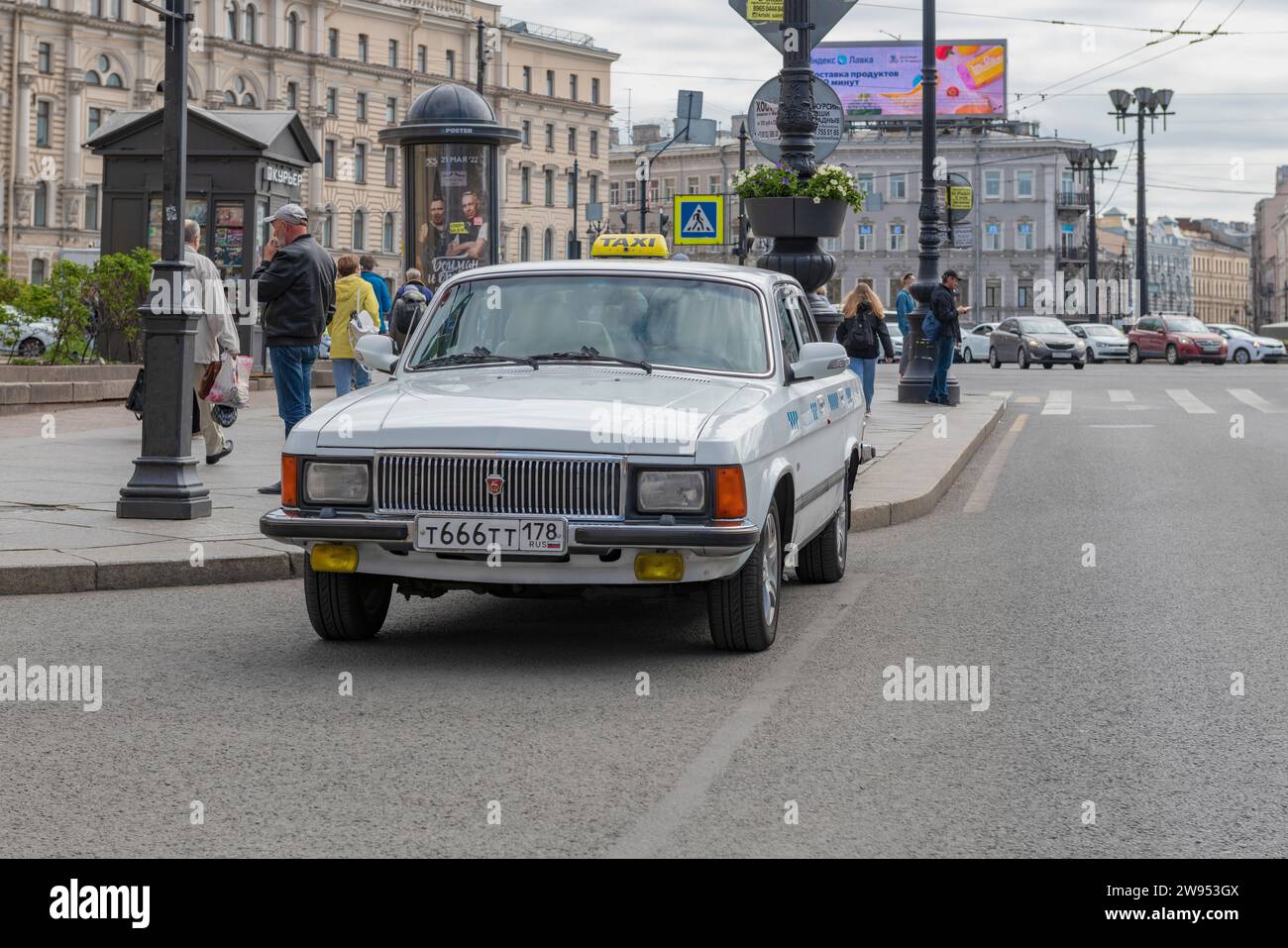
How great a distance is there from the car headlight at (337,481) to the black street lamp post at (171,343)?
406cm

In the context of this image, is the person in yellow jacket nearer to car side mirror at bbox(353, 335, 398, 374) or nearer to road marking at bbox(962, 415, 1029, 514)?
road marking at bbox(962, 415, 1029, 514)

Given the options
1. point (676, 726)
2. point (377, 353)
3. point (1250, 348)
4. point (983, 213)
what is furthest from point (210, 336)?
point (983, 213)

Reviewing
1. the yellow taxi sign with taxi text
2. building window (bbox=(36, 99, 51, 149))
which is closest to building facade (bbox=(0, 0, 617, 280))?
building window (bbox=(36, 99, 51, 149))

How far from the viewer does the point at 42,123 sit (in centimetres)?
7631

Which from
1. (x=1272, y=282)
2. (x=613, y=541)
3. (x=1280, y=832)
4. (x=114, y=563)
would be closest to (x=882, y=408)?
(x=114, y=563)

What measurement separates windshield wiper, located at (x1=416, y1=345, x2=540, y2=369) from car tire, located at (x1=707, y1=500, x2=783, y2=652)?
1398mm

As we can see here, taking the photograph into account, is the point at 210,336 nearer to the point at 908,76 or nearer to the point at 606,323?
the point at 606,323

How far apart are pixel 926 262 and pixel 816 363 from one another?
17612 millimetres

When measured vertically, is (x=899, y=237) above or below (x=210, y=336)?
above

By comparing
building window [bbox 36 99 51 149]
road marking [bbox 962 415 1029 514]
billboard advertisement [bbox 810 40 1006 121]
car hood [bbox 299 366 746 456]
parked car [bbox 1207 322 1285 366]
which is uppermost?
billboard advertisement [bbox 810 40 1006 121]

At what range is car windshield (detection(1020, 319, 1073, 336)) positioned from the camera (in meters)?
52.8

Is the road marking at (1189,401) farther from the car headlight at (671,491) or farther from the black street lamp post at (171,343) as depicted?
the car headlight at (671,491)

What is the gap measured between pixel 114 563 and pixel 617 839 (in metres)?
5.20

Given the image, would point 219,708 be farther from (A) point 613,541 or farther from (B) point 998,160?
(B) point 998,160
